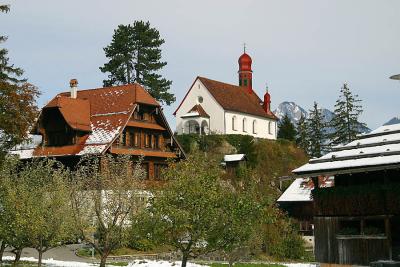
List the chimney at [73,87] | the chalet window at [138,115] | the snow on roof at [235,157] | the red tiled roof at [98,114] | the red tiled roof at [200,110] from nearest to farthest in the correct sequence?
the red tiled roof at [98,114], the chalet window at [138,115], the chimney at [73,87], the snow on roof at [235,157], the red tiled roof at [200,110]

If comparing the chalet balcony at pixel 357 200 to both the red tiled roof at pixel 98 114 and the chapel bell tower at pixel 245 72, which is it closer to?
the red tiled roof at pixel 98 114

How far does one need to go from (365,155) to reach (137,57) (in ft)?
164

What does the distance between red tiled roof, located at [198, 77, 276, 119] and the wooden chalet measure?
19.9m

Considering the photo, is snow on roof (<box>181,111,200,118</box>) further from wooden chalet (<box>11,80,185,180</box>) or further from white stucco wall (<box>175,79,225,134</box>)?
wooden chalet (<box>11,80,185,180</box>)

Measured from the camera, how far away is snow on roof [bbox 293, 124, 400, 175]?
32.1 m

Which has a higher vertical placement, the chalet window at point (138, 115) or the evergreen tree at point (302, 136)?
the evergreen tree at point (302, 136)

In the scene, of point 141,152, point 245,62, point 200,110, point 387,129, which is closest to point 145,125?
point 141,152

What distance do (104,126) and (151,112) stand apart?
5011 millimetres

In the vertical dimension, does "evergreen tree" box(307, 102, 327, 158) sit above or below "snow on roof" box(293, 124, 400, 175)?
above

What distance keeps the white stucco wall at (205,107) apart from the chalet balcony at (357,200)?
42.0 m

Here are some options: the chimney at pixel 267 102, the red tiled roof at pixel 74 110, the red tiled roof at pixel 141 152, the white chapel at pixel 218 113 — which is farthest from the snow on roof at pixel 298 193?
the chimney at pixel 267 102

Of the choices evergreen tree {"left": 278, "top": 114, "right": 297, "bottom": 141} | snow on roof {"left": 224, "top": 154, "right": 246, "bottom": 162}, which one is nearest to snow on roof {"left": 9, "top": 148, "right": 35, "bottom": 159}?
snow on roof {"left": 224, "top": 154, "right": 246, "bottom": 162}

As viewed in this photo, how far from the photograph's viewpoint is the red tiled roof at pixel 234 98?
7950 cm

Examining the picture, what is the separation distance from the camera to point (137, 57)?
7950 centimetres
